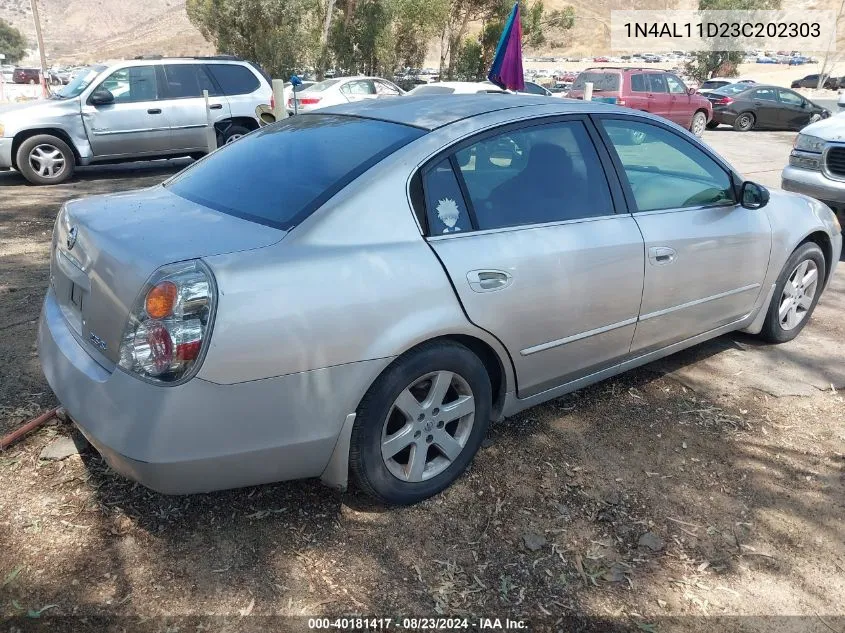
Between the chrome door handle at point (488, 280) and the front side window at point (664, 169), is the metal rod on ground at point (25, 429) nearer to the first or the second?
the chrome door handle at point (488, 280)

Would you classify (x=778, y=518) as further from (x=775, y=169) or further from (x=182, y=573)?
(x=775, y=169)

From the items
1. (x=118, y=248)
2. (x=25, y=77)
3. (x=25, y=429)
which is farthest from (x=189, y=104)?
(x=25, y=77)

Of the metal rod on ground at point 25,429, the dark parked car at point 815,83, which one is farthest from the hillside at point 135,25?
the metal rod on ground at point 25,429

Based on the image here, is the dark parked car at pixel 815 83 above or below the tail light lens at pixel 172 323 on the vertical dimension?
below

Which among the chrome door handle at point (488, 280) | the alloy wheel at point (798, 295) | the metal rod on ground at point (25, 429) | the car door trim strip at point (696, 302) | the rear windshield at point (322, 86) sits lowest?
the metal rod on ground at point (25, 429)

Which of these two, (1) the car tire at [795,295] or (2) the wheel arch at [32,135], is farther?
(2) the wheel arch at [32,135]

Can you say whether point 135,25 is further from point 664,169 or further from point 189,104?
point 664,169

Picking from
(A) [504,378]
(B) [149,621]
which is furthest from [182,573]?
(A) [504,378]

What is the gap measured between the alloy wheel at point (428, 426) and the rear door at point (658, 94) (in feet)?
51.1

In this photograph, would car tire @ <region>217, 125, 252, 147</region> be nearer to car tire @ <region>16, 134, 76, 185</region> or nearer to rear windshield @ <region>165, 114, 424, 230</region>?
car tire @ <region>16, 134, 76, 185</region>

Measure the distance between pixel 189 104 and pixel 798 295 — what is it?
340 inches

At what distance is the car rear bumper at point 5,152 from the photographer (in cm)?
918

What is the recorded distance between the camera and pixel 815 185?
7.11 meters

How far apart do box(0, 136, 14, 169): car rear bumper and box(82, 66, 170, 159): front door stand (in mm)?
966
